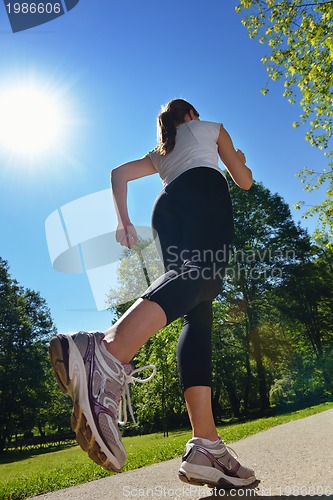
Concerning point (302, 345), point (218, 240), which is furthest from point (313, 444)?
point (302, 345)

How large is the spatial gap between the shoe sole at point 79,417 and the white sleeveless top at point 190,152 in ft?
3.27

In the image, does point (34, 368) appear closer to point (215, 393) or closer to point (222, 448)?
point (215, 393)

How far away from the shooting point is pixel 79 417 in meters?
1.22

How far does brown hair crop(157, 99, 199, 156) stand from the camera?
2.00 m

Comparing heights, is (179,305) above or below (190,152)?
below

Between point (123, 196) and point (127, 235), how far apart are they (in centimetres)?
20

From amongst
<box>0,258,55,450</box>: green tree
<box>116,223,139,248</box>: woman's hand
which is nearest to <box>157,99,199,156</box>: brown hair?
<box>116,223,139,248</box>: woman's hand

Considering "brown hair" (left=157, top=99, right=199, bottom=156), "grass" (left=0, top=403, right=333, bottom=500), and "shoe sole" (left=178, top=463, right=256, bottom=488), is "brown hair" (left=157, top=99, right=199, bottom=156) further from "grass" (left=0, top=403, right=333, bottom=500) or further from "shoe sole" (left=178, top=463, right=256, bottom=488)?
"grass" (left=0, top=403, right=333, bottom=500)

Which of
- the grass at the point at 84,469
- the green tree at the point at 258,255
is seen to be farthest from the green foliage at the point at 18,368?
the grass at the point at 84,469

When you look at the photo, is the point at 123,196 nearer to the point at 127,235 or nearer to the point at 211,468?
the point at 127,235

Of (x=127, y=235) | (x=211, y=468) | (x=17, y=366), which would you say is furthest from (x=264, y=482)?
(x=17, y=366)

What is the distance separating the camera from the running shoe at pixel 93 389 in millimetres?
1222

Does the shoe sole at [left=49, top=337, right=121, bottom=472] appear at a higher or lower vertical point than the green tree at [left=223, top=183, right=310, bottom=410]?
lower

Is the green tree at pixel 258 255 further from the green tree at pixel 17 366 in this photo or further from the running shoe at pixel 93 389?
the running shoe at pixel 93 389
